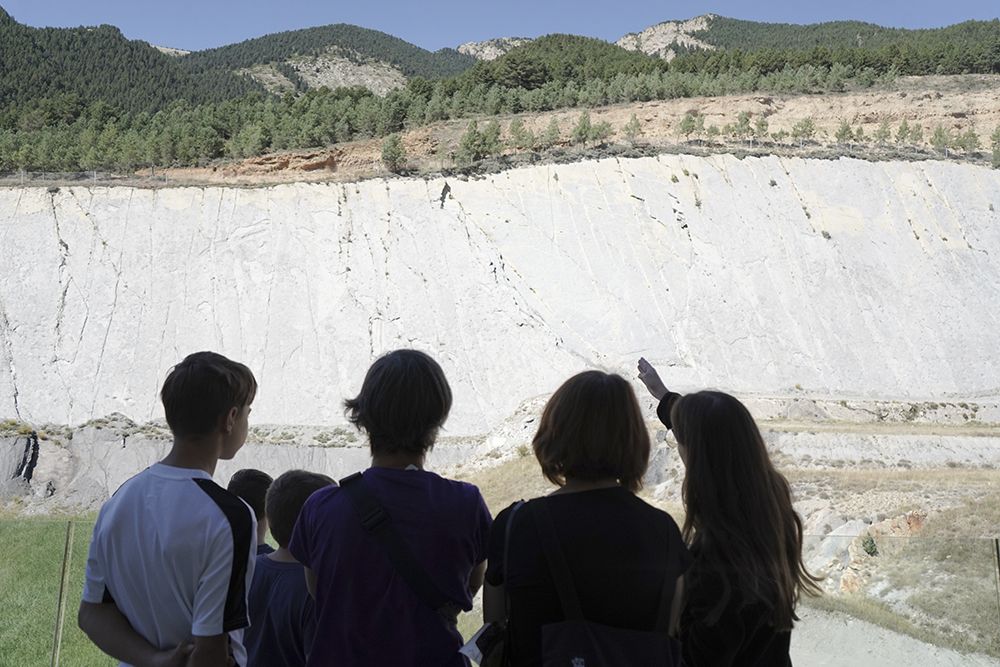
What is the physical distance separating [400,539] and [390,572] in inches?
5.9

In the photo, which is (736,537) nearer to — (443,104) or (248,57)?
(443,104)

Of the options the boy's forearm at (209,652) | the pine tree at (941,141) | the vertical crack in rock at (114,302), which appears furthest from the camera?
the pine tree at (941,141)

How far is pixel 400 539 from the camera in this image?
11.1 feet

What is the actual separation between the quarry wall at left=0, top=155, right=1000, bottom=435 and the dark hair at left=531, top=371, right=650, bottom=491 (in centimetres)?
2372

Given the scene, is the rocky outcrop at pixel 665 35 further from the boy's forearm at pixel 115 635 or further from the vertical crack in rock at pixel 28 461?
the boy's forearm at pixel 115 635

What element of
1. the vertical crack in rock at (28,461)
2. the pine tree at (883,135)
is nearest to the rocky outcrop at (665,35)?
the pine tree at (883,135)

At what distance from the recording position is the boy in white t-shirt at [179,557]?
10.5 ft

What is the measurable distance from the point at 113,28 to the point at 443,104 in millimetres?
64893

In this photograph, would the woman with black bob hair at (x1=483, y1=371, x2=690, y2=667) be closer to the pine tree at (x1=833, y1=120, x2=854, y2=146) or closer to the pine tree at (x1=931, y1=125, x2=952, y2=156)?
the pine tree at (x1=931, y1=125, x2=952, y2=156)

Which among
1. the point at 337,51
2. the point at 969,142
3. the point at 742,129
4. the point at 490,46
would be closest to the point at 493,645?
the point at 742,129

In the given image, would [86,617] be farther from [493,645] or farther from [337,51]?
[337,51]

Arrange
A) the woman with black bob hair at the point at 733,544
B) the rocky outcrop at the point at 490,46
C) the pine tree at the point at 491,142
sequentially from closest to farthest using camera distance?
the woman with black bob hair at the point at 733,544 → the pine tree at the point at 491,142 → the rocky outcrop at the point at 490,46

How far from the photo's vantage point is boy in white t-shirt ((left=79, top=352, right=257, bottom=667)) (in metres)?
3.21

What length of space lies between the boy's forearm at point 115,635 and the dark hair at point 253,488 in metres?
1.38
